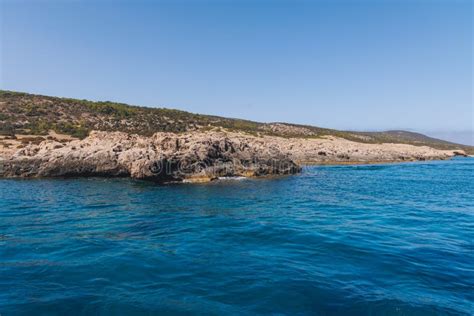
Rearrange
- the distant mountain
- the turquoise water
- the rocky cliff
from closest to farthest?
the turquoise water < the rocky cliff < the distant mountain

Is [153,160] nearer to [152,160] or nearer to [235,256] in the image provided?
[152,160]

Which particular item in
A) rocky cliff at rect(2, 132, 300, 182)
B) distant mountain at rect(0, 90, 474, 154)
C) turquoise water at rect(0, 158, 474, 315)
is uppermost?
distant mountain at rect(0, 90, 474, 154)

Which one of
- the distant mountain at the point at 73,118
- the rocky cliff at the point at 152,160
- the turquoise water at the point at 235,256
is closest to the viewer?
the turquoise water at the point at 235,256

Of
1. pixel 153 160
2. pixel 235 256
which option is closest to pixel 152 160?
pixel 153 160

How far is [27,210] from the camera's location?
844 inches

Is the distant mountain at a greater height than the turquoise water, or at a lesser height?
greater

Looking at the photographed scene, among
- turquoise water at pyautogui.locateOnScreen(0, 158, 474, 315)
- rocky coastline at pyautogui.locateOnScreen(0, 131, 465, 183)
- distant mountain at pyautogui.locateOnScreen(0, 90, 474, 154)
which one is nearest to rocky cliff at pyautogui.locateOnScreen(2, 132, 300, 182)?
rocky coastline at pyautogui.locateOnScreen(0, 131, 465, 183)

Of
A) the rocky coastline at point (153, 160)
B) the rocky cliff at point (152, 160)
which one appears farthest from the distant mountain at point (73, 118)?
the rocky cliff at point (152, 160)

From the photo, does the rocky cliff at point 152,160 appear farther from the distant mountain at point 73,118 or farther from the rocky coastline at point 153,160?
the distant mountain at point 73,118

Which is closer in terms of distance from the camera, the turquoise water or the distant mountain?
the turquoise water

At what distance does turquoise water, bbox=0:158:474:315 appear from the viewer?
9023mm

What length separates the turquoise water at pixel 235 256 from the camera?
9023mm

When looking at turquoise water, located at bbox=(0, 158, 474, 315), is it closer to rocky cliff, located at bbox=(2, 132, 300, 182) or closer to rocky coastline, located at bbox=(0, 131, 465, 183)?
rocky cliff, located at bbox=(2, 132, 300, 182)

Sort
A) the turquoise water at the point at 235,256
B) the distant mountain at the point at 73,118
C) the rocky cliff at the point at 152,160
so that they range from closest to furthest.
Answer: the turquoise water at the point at 235,256, the rocky cliff at the point at 152,160, the distant mountain at the point at 73,118
